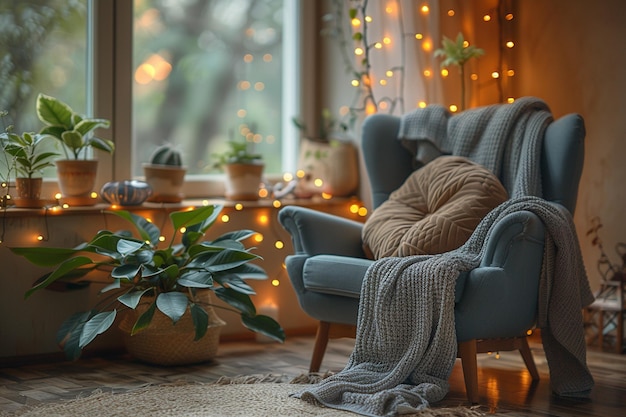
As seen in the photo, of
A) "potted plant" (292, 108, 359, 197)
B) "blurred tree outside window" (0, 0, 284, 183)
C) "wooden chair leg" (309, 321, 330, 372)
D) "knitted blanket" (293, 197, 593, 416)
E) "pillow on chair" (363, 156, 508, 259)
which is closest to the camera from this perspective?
"knitted blanket" (293, 197, 593, 416)

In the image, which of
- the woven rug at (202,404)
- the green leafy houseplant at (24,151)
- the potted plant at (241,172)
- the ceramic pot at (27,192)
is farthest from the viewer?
the potted plant at (241,172)

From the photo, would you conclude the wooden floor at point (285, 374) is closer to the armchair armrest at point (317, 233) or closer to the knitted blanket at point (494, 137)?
the armchair armrest at point (317, 233)

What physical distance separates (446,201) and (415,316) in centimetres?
56

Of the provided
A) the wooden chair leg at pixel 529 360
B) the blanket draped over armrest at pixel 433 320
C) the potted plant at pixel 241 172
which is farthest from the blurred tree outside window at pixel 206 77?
the wooden chair leg at pixel 529 360

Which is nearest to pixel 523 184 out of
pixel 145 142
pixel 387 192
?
pixel 387 192

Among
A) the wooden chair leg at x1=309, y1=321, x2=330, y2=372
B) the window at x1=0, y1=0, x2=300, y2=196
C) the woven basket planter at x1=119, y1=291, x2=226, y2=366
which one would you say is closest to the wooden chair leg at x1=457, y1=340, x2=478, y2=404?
the wooden chair leg at x1=309, y1=321, x2=330, y2=372

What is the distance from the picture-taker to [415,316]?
9.11ft

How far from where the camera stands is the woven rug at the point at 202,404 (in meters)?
2.59

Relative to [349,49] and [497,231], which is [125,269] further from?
[349,49]

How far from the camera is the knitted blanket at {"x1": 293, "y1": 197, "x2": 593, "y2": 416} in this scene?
270cm

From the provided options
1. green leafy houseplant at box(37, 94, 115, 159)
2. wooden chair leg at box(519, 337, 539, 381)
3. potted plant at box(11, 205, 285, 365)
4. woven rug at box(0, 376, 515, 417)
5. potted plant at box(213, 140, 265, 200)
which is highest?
green leafy houseplant at box(37, 94, 115, 159)

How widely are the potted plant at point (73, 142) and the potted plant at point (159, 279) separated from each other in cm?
24

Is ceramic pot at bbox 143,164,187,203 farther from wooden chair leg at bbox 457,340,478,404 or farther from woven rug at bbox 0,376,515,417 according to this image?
wooden chair leg at bbox 457,340,478,404

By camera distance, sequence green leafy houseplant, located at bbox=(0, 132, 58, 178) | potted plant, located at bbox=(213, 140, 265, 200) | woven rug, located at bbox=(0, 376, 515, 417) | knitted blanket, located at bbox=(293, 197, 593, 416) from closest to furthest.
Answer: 1. woven rug, located at bbox=(0, 376, 515, 417)
2. knitted blanket, located at bbox=(293, 197, 593, 416)
3. green leafy houseplant, located at bbox=(0, 132, 58, 178)
4. potted plant, located at bbox=(213, 140, 265, 200)
